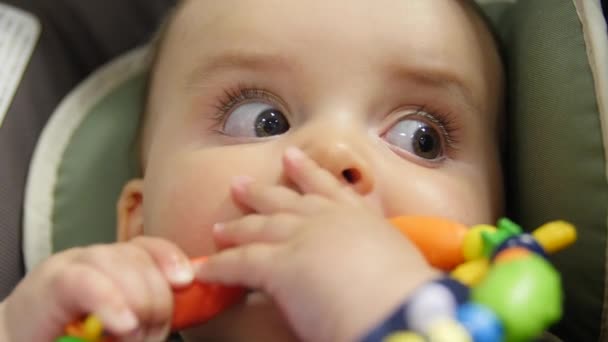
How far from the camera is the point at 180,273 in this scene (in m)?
0.72

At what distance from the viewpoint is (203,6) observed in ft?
3.49

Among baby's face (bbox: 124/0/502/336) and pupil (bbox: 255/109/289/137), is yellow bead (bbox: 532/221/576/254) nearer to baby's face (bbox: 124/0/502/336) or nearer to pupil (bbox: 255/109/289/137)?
baby's face (bbox: 124/0/502/336)

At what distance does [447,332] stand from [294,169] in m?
0.29

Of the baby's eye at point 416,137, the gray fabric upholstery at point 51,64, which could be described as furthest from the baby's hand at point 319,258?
the gray fabric upholstery at point 51,64

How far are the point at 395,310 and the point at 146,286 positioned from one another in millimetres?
250

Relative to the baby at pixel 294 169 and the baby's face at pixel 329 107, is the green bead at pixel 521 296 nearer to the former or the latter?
the baby at pixel 294 169

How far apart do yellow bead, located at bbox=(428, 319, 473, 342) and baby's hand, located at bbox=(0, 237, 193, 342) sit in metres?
0.27

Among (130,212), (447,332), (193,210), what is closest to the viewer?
(447,332)

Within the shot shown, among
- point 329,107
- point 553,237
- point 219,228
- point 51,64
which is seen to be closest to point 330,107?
point 329,107

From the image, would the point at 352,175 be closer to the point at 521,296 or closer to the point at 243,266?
the point at 243,266

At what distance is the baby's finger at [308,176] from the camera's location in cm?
74

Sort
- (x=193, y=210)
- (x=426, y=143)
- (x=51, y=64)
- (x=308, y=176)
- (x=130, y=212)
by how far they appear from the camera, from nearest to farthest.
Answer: (x=308, y=176) < (x=193, y=210) < (x=426, y=143) < (x=130, y=212) < (x=51, y=64)

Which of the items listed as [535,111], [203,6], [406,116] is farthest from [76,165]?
[535,111]

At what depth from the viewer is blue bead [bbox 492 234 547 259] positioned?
62 centimetres
